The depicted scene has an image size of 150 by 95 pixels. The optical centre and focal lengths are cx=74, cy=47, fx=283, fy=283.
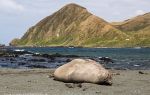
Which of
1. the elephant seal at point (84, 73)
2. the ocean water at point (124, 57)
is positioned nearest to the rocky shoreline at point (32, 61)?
the ocean water at point (124, 57)

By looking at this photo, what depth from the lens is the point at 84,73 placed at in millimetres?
14461

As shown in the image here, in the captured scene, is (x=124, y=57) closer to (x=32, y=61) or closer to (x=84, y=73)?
(x=32, y=61)

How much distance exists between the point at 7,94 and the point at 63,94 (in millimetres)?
2189

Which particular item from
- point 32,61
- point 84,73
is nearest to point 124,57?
point 32,61

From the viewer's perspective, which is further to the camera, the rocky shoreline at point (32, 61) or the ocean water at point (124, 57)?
the ocean water at point (124, 57)

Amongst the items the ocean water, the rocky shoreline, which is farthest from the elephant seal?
the ocean water

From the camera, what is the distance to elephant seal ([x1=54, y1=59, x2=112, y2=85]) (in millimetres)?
14055

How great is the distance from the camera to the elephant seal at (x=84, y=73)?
14055 millimetres

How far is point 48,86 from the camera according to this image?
44.4 ft

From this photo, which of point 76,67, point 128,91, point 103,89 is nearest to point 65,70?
point 76,67

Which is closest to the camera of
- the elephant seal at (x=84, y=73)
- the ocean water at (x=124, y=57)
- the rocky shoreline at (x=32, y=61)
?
the elephant seal at (x=84, y=73)

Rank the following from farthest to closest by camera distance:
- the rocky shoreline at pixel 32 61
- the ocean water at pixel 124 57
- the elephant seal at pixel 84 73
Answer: the ocean water at pixel 124 57, the rocky shoreline at pixel 32 61, the elephant seal at pixel 84 73

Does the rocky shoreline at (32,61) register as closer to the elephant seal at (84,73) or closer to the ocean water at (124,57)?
the ocean water at (124,57)

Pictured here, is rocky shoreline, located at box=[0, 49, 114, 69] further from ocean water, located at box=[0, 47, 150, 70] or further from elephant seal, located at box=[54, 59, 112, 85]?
elephant seal, located at box=[54, 59, 112, 85]
